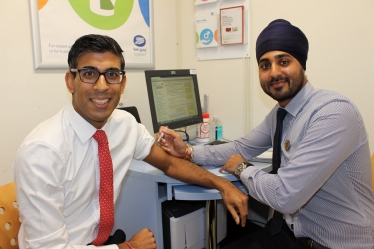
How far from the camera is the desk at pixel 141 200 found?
152cm

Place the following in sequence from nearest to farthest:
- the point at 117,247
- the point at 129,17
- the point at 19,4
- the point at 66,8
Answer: the point at 117,247, the point at 19,4, the point at 66,8, the point at 129,17

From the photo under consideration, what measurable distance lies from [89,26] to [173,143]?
0.93m

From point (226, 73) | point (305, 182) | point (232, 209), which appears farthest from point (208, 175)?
point (226, 73)

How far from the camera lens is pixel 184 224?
1.61 m

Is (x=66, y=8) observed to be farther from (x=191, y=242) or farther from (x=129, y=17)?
(x=191, y=242)

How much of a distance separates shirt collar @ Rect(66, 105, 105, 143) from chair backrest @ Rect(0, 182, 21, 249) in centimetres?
40

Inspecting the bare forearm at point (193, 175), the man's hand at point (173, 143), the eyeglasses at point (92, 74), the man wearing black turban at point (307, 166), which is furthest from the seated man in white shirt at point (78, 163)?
the man's hand at point (173, 143)

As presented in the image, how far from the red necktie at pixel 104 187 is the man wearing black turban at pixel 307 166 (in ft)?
1.89

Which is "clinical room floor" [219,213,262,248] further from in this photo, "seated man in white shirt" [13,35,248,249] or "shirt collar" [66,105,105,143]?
"shirt collar" [66,105,105,143]

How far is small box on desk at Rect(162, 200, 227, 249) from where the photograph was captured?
5.20ft

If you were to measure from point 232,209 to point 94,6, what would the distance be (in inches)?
58.1

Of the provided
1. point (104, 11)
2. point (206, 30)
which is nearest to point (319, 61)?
point (206, 30)

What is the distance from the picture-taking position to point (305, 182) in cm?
102

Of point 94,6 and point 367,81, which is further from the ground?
point 94,6
